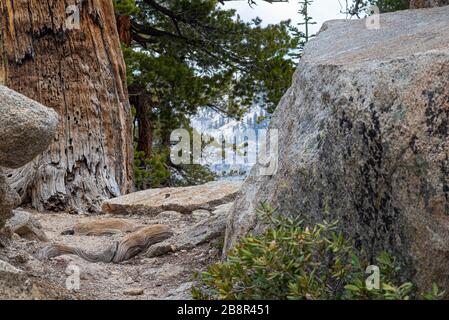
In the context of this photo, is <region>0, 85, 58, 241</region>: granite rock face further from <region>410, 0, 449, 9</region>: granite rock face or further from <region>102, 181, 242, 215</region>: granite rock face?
<region>410, 0, 449, 9</region>: granite rock face

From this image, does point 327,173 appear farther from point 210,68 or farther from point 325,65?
point 210,68

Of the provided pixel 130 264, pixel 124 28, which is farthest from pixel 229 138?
pixel 130 264

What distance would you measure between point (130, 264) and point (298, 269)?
2607 mm

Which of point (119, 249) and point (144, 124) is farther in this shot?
point (144, 124)

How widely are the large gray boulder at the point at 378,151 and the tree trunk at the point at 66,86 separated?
208 inches

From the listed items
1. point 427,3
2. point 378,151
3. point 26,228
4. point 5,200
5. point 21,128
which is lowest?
point 26,228

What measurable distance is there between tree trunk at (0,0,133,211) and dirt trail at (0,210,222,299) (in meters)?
2.93

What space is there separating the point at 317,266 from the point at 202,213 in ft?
14.0

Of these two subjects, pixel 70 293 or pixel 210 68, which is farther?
pixel 210 68

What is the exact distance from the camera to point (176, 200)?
7844mm

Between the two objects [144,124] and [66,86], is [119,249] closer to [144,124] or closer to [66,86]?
[66,86]

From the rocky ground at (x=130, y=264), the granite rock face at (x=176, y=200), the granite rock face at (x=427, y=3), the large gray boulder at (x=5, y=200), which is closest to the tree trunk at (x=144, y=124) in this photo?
the granite rock face at (x=176, y=200)
